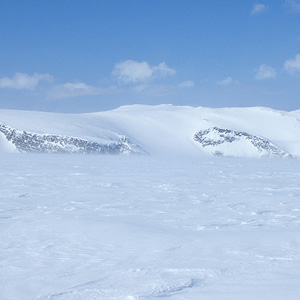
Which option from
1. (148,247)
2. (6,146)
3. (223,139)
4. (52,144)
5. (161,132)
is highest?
(161,132)

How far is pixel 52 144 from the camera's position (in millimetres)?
67625

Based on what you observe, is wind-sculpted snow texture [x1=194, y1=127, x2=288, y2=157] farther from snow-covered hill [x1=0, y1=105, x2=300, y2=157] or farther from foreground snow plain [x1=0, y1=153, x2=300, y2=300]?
foreground snow plain [x1=0, y1=153, x2=300, y2=300]

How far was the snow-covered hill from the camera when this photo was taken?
226ft

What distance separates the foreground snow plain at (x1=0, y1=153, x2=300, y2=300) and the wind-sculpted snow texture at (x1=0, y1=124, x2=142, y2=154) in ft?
189

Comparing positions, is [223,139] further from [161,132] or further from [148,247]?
[148,247]

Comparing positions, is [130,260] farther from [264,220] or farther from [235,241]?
[264,220]

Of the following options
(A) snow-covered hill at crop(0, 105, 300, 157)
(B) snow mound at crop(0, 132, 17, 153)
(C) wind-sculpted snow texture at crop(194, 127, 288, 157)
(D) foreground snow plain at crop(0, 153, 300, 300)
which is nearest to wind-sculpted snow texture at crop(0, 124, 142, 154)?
(A) snow-covered hill at crop(0, 105, 300, 157)

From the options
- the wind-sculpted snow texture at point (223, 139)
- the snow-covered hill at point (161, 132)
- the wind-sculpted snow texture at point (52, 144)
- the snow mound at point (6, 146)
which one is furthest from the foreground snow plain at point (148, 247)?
the wind-sculpted snow texture at point (223, 139)

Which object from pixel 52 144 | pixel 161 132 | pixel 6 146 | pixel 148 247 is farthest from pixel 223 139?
pixel 148 247

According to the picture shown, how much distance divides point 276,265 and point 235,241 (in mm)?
1090

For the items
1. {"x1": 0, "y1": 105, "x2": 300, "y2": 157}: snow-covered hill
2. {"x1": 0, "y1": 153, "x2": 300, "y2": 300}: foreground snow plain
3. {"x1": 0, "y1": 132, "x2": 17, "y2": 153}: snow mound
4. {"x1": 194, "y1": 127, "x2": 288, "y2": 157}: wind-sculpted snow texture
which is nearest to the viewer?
{"x1": 0, "y1": 153, "x2": 300, "y2": 300}: foreground snow plain

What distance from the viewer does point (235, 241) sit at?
18.3ft

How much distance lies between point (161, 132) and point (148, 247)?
9276cm

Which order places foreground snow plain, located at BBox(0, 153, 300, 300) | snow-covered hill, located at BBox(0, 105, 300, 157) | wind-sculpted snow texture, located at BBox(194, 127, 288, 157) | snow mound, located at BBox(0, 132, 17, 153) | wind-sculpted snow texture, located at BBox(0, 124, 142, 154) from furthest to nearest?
wind-sculpted snow texture, located at BBox(194, 127, 288, 157) < snow-covered hill, located at BBox(0, 105, 300, 157) < snow mound, located at BBox(0, 132, 17, 153) < wind-sculpted snow texture, located at BBox(0, 124, 142, 154) < foreground snow plain, located at BBox(0, 153, 300, 300)
